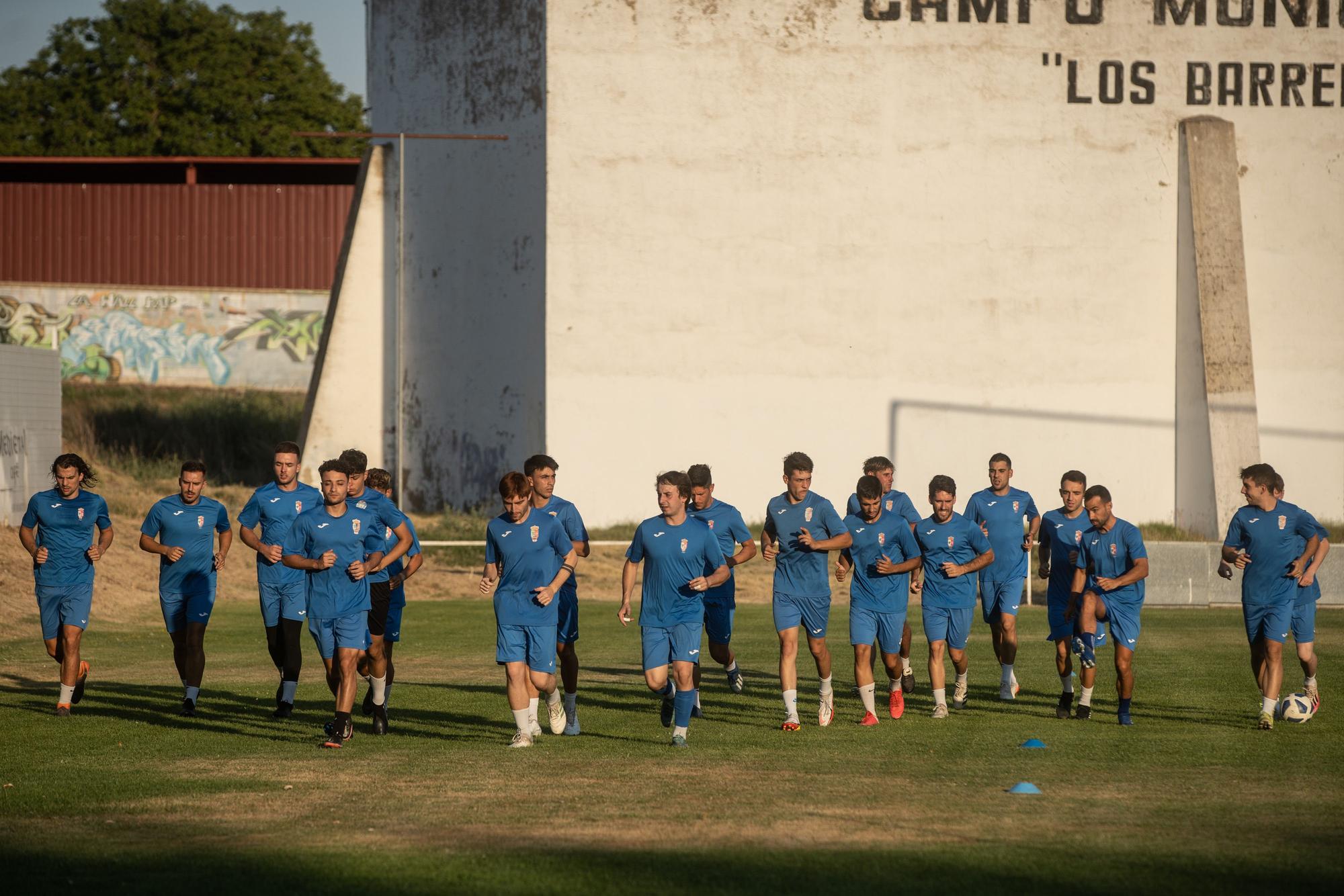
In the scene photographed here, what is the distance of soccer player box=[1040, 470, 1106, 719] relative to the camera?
46.0ft

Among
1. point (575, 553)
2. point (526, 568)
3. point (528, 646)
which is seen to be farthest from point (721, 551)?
point (528, 646)

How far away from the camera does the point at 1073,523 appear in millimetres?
14320

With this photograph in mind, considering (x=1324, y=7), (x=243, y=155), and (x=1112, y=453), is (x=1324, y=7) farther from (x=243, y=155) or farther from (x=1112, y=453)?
(x=243, y=155)

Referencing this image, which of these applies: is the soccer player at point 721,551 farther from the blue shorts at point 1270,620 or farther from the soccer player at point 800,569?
the blue shorts at point 1270,620

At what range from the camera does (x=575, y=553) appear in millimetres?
12023

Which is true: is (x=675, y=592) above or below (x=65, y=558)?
below

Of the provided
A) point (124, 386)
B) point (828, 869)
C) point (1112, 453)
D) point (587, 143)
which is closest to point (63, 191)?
point (124, 386)

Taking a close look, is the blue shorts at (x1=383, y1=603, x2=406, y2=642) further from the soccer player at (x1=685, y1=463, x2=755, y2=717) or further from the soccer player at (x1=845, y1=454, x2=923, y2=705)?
the soccer player at (x1=845, y1=454, x2=923, y2=705)

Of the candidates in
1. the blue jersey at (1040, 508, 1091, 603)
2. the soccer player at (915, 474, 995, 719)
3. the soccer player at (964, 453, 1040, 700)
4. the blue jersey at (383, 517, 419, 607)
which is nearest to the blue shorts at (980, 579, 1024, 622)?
the soccer player at (964, 453, 1040, 700)

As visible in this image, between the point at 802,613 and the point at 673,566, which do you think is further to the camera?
the point at 802,613

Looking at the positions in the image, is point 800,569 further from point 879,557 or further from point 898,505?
point 898,505

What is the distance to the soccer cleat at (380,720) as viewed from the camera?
41.1ft

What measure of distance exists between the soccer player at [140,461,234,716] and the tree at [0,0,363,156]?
4754 centimetres

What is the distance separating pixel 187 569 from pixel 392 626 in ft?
6.49
